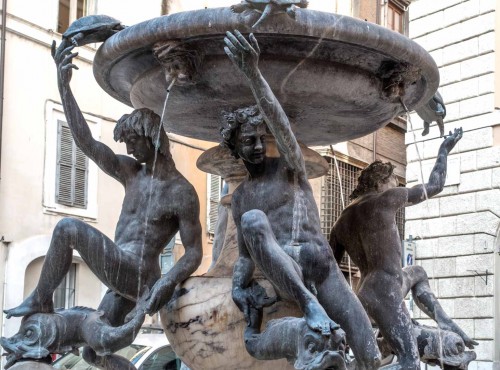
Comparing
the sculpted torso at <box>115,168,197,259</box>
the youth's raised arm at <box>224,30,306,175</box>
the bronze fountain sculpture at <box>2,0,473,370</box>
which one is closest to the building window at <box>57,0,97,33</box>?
the bronze fountain sculpture at <box>2,0,473,370</box>

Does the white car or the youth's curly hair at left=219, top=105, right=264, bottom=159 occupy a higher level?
the youth's curly hair at left=219, top=105, right=264, bottom=159

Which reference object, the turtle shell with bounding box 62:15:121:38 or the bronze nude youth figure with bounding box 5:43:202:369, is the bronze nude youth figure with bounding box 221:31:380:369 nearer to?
the bronze nude youth figure with bounding box 5:43:202:369

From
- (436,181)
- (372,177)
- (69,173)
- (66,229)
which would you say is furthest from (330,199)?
(66,229)

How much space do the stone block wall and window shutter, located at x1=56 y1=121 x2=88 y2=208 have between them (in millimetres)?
5856

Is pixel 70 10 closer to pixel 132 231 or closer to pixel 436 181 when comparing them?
pixel 436 181

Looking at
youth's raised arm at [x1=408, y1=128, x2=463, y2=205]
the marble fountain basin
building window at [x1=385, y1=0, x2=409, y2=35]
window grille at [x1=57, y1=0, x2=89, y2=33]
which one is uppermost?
building window at [x1=385, y1=0, x2=409, y2=35]

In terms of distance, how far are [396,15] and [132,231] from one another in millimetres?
16571

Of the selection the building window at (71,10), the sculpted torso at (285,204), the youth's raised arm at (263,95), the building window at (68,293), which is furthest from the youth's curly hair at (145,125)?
the building window at (71,10)

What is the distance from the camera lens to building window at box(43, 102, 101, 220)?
55.4 feet

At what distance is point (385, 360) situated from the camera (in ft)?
19.8

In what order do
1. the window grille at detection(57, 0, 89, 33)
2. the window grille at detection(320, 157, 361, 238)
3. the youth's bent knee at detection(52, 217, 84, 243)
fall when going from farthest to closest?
the window grille at detection(320, 157, 361, 238)
the window grille at detection(57, 0, 89, 33)
the youth's bent knee at detection(52, 217, 84, 243)

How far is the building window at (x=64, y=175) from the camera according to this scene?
16.9 meters

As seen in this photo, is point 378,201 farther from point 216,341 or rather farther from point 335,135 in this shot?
point 216,341

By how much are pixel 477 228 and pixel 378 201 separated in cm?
808
